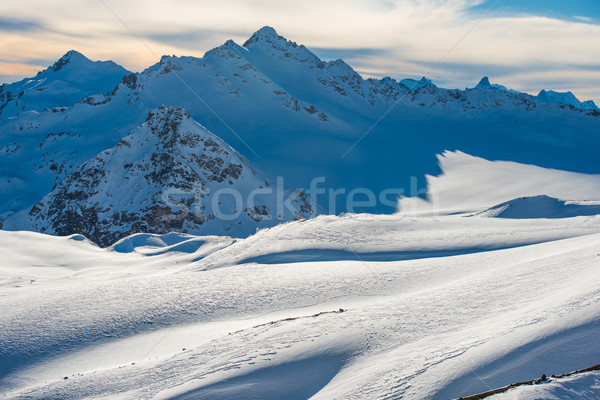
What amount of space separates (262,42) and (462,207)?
2631 inches

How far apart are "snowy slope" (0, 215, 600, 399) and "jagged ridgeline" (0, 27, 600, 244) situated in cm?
2879

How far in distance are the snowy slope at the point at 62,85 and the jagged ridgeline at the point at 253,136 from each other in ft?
2.26

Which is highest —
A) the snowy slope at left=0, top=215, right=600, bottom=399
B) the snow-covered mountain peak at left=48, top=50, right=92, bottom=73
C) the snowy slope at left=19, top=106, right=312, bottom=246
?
the snow-covered mountain peak at left=48, top=50, right=92, bottom=73

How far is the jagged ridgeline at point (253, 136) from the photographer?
44781 mm

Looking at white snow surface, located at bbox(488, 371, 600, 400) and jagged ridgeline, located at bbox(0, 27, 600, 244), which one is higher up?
jagged ridgeline, located at bbox(0, 27, 600, 244)

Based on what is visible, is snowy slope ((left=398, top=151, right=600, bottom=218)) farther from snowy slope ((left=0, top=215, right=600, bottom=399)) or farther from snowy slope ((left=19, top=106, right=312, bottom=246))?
snowy slope ((left=0, top=215, right=600, bottom=399))

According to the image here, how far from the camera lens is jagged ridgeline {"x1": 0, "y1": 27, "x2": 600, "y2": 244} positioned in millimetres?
44781

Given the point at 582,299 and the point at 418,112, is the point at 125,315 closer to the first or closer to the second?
the point at 582,299

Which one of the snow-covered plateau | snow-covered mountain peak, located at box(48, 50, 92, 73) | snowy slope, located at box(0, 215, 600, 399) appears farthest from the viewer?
snow-covered mountain peak, located at box(48, 50, 92, 73)

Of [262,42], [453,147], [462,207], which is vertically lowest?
[462,207]

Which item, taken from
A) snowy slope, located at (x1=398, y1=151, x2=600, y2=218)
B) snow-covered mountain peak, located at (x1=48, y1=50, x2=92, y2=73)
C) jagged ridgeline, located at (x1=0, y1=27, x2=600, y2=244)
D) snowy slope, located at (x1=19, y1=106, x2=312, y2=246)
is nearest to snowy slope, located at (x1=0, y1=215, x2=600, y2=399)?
snowy slope, located at (x1=19, y1=106, x2=312, y2=246)

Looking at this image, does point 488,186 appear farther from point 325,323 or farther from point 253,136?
point 325,323

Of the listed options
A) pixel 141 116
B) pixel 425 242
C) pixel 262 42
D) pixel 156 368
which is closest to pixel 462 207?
pixel 425 242

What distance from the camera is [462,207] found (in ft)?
145
